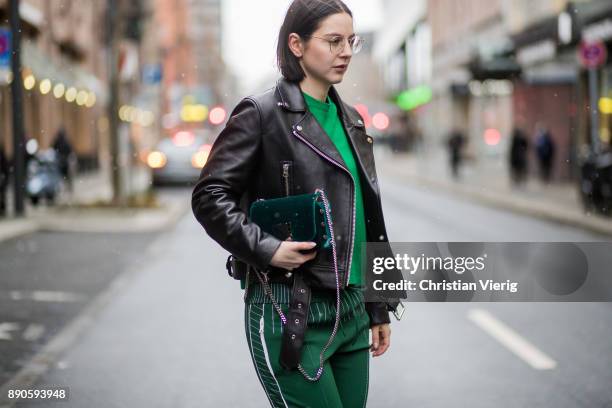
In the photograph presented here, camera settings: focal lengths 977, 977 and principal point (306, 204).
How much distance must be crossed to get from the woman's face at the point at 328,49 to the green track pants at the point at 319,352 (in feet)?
2.02

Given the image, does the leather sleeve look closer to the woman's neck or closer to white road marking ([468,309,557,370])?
the woman's neck

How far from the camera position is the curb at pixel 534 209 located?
15.2 metres

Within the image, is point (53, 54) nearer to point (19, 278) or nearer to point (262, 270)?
point (19, 278)

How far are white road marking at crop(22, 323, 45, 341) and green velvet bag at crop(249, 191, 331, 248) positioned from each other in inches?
196

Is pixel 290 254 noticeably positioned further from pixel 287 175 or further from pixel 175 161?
pixel 175 161

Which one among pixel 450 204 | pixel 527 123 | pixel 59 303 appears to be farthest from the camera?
pixel 527 123

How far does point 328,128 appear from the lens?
2.74 meters

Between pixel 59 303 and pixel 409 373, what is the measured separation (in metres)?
3.88

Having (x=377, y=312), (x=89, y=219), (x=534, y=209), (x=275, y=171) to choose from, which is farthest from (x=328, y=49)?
(x=534, y=209)

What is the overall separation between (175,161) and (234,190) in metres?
24.8

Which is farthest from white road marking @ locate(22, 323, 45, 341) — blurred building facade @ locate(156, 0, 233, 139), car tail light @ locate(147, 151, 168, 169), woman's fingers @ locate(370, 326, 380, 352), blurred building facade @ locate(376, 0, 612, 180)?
blurred building facade @ locate(156, 0, 233, 139)

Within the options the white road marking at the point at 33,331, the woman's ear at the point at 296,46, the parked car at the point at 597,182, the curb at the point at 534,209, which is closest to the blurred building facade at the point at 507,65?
the parked car at the point at 597,182

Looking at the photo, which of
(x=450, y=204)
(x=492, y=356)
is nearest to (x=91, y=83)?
(x=450, y=204)

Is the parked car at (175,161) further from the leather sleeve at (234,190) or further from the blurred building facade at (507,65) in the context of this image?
the leather sleeve at (234,190)
